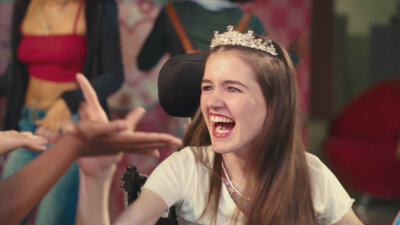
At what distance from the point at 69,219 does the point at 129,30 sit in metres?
0.64

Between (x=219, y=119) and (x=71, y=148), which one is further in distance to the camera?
(x=71, y=148)

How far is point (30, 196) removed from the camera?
1.63 meters

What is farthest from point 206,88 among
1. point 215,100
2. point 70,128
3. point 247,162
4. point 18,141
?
point 70,128

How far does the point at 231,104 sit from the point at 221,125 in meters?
0.05

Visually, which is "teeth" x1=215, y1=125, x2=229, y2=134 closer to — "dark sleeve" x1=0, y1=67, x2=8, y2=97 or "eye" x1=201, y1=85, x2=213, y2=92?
"eye" x1=201, y1=85, x2=213, y2=92

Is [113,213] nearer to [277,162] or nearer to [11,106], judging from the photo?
[11,106]

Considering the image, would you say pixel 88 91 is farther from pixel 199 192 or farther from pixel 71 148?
pixel 199 192

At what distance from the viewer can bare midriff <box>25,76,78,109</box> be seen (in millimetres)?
1932

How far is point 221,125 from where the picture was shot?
50.7 inches

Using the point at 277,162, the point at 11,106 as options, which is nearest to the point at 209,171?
the point at 277,162

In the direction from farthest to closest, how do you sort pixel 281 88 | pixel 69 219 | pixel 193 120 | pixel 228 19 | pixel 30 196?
1. pixel 228 19
2. pixel 69 219
3. pixel 30 196
4. pixel 193 120
5. pixel 281 88

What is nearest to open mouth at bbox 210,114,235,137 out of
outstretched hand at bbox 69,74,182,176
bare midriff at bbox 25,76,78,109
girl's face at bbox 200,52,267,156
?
girl's face at bbox 200,52,267,156

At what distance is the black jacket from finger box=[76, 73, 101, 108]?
15mm

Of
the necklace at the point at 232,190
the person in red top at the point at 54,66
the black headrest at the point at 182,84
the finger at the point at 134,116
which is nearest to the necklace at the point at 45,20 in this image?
the person in red top at the point at 54,66
